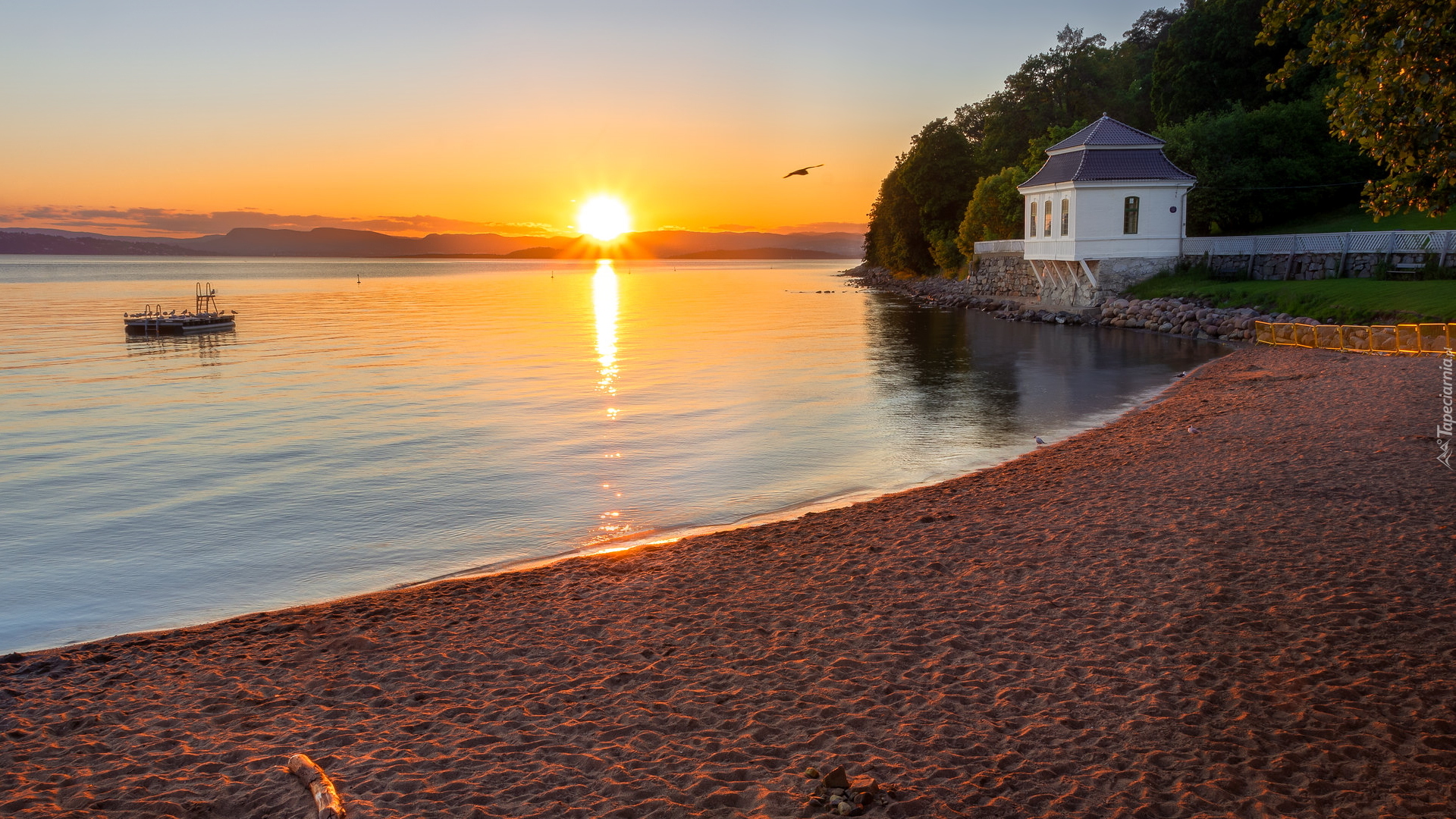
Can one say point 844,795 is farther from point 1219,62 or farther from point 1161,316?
point 1219,62

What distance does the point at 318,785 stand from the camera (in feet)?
18.4

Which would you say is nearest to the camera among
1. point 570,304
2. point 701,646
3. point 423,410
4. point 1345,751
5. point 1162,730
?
point 1345,751

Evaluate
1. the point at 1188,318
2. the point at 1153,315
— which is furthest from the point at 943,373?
the point at 1153,315

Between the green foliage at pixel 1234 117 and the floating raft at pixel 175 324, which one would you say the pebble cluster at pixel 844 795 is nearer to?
the green foliage at pixel 1234 117

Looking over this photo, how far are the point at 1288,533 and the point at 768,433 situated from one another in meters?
12.6

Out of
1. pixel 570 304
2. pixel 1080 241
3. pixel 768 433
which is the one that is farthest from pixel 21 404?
pixel 570 304

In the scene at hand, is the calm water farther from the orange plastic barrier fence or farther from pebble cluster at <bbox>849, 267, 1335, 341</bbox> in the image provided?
the orange plastic barrier fence

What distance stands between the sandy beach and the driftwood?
78 mm

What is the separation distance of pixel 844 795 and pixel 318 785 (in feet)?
10.2

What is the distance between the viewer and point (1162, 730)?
20.0ft

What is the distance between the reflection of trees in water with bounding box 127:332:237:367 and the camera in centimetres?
4138

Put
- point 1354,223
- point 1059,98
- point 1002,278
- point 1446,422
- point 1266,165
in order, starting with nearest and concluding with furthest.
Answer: point 1446,422 < point 1354,223 < point 1266,165 < point 1002,278 < point 1059,98

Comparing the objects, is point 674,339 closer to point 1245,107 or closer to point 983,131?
point 1245,107

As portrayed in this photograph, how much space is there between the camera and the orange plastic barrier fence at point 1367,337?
84.0ft
